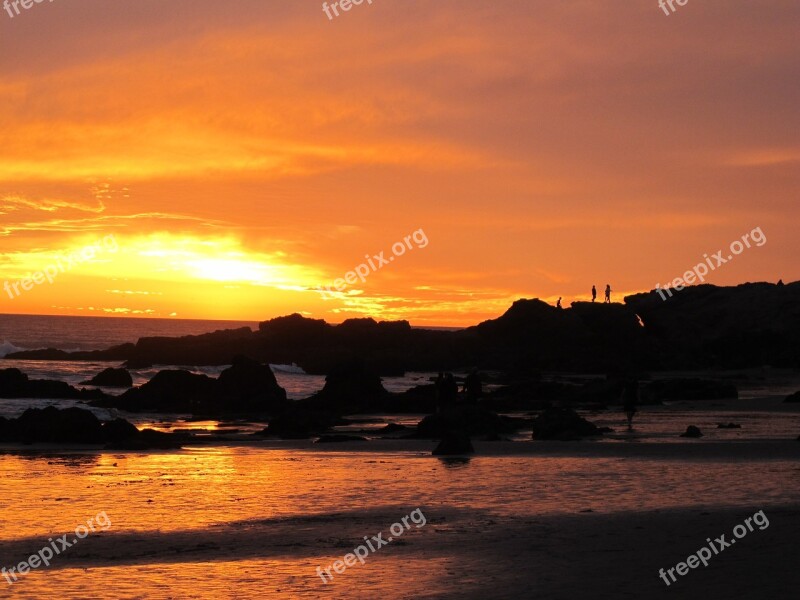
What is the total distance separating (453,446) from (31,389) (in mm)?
35406

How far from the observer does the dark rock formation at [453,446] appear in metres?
28.0

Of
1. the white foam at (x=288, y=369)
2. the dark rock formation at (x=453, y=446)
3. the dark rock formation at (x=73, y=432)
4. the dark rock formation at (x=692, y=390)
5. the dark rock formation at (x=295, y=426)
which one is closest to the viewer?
the dark rock formation at (x=453, y=446)

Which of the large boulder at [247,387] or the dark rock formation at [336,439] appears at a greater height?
the large boulder at [247,387]

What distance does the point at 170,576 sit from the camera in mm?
13102

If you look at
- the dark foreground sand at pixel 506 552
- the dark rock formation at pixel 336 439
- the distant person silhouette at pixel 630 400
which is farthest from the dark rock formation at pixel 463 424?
the dark foreground sand at pixel 506 552

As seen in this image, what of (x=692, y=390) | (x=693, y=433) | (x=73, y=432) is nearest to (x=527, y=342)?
(x=692, y=390)

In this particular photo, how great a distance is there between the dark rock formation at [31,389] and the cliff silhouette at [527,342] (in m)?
40.7

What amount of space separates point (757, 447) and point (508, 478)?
9604 millimetres

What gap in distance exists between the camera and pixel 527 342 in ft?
362

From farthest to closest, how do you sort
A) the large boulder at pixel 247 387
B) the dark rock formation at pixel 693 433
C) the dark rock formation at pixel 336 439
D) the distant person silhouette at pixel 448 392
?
the large boulder at pixel 247 387 → the distant person silhouette at pixel 448 392 → the dark rock formation at pixel 336 439 → the dark rock formation at pixel 693 433

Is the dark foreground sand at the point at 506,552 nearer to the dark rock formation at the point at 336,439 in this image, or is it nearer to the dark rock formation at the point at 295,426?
the dark rock formation at the point at 336,439

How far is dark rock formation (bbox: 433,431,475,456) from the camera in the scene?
28.0 metres

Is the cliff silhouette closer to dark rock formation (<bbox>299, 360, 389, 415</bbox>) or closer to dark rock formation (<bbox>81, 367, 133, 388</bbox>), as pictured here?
dark rock formation (<bbox>81, 367, 133, 388</bbox>)

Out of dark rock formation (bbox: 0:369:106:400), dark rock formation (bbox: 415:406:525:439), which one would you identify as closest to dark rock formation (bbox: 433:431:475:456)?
dark rock formation (bbox: 415:406:525:439)
